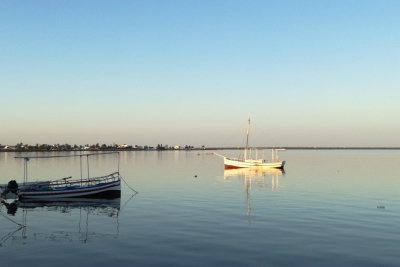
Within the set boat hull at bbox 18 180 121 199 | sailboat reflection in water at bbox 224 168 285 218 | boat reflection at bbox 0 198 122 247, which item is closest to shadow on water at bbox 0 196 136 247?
boat reflection at bbox 0 198 122 247

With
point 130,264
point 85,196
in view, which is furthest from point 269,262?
point 85,196

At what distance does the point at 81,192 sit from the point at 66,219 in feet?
46.6

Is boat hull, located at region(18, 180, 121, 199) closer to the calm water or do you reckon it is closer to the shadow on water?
the shadow on water

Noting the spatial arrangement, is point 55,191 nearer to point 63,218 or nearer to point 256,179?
point 63,218

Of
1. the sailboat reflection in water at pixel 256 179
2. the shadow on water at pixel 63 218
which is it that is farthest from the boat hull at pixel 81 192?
the sailboat reflection in water at pixel 256 179

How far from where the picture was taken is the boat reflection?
81.5ft

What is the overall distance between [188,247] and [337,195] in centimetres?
2859

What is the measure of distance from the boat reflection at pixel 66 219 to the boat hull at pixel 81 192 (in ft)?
2.66

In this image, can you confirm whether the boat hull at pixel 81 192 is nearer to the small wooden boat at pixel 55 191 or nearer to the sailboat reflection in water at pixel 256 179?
the small wooden boat at pixel 55 191

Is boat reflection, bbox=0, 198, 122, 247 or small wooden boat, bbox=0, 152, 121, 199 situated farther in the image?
small wooden boat, bbox=0, 152, 121, 199

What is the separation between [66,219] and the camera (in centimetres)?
3159

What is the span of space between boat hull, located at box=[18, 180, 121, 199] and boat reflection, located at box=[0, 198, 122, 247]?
2.66 feet

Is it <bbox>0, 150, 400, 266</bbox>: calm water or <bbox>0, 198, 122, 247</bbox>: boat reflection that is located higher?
<bbox>0, 150, 400, 266</bbox>: calm water

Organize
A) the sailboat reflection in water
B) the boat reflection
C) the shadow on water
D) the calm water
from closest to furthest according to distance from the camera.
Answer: the calm water
the shadow on water
the boat reflection
the sailboat reflection in water
